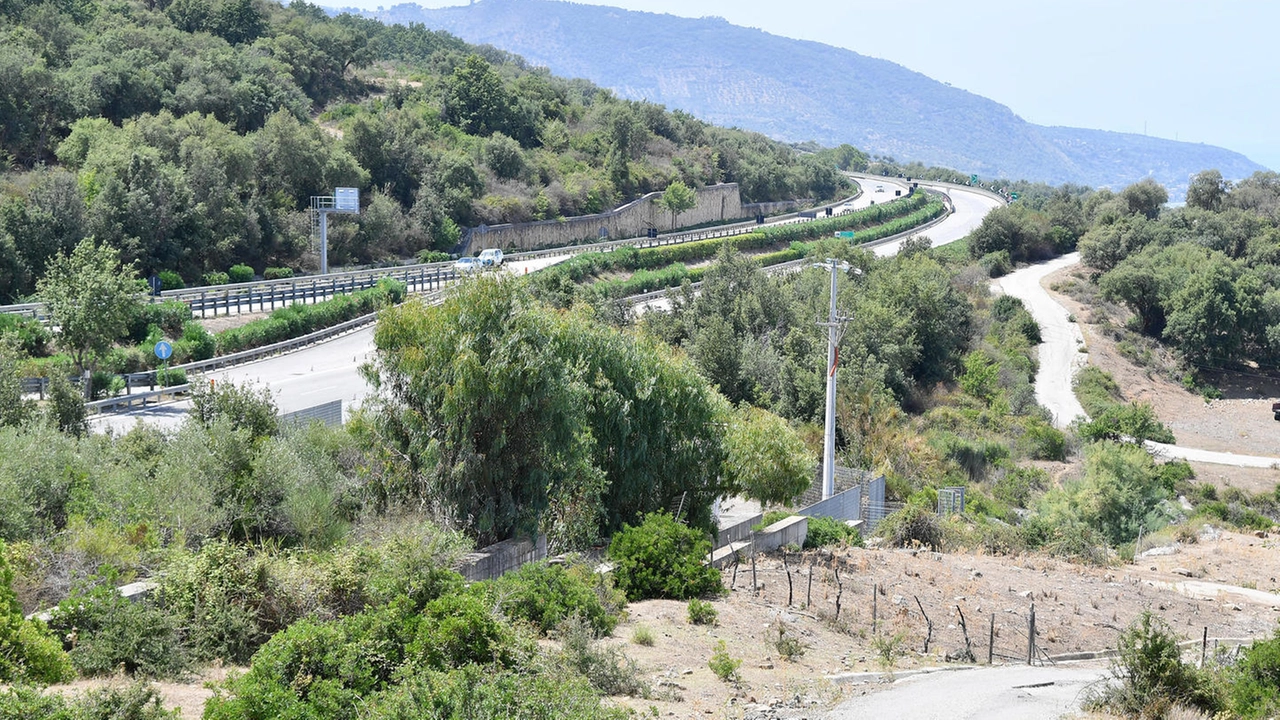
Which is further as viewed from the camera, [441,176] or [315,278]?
[441,176]

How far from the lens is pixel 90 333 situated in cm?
3186

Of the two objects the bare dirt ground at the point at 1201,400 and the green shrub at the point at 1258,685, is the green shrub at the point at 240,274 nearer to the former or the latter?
the bare dirt ground at the point at 1201,400

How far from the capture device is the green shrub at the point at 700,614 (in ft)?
53.7

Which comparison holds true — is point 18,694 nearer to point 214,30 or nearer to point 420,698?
point 420,698

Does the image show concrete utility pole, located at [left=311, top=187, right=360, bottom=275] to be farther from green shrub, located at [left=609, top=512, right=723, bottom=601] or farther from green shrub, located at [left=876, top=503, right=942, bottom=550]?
green shrub, located at [left=609, top=512, right=723, bottom=601]

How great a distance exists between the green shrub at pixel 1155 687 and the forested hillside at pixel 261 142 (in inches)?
1689

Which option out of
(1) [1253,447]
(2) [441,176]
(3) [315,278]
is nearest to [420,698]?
(3) [315,278]

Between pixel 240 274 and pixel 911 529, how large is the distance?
3769 cm

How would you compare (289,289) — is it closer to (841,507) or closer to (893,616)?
(841,507)

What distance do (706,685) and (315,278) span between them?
1724 inches

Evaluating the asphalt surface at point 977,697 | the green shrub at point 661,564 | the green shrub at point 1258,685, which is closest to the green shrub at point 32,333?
the green shrub at point 661,564

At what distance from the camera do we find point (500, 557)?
1753cm

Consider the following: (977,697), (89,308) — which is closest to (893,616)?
(977,697)

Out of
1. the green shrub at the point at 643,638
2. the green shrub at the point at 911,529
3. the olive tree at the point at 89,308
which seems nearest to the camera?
the green shrub at the point at 643,638
